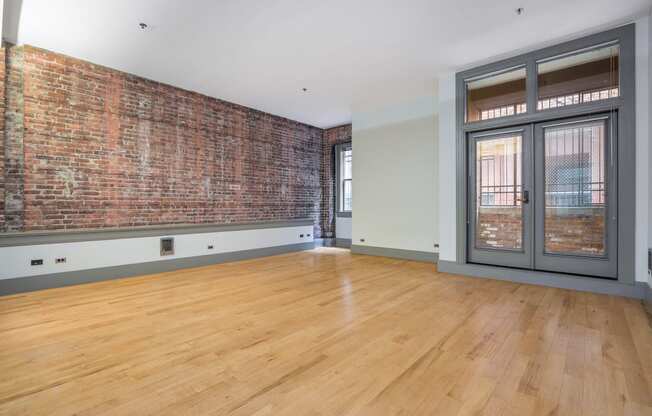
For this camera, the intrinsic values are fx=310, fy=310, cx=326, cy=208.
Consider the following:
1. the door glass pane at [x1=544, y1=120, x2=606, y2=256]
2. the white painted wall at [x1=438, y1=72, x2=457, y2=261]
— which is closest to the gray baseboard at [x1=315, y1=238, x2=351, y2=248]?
the white painted wall at [x1=438, y1=72, x2=457, y2=261]

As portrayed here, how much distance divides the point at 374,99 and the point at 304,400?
217 inches

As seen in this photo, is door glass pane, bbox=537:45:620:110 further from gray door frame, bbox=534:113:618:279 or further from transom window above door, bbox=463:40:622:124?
gray door frame, bbox=534:113:618:279

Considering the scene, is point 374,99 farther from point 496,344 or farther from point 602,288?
point 496,344

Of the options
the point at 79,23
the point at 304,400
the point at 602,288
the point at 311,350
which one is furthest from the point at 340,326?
the point at 79,23

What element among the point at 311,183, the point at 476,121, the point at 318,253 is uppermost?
the point at 476,121

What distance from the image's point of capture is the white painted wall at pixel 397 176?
5766mm

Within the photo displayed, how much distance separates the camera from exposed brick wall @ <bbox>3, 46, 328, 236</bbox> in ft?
13.0

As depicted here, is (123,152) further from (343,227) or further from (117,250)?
(343,227)

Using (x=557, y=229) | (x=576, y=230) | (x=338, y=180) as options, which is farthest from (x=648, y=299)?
(x=338, y=180)

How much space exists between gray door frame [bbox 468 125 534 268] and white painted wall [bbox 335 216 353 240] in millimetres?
3519

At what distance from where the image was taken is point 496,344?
230 centimetres

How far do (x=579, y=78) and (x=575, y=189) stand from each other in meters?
1.40

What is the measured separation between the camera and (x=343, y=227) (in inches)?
315

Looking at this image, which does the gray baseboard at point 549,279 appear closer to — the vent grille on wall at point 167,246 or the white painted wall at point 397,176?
the white painted wall at point 397,176
